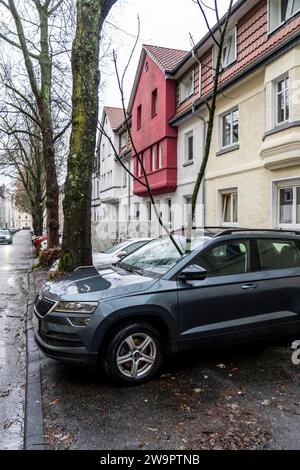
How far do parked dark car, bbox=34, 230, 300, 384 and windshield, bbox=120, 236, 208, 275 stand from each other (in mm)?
23

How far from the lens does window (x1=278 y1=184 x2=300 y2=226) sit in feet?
34.1

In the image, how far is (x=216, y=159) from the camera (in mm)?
14297

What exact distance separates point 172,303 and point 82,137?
597 cm

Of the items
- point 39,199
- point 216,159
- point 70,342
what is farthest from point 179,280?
point 39,199

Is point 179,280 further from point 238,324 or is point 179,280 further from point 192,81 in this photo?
point 192,81

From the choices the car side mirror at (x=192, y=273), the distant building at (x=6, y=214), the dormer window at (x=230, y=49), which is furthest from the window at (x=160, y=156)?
the distant building at (x=6, y=214)

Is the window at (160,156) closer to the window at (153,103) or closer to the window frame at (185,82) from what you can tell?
the window at (153,103)

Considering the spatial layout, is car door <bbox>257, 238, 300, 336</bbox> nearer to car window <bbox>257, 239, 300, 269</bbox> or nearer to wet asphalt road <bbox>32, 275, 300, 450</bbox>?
car window <bbox>257, 239, 300, 269</bbox>

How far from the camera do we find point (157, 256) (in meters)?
5.14

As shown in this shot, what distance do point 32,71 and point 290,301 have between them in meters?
14.5

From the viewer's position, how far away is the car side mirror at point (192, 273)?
4270 millimetres

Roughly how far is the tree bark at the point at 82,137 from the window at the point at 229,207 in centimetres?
609

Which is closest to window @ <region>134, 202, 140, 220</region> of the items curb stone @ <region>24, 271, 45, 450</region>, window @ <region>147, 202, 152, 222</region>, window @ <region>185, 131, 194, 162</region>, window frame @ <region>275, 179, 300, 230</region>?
window @ <region>147, 202, 152, 222</region>

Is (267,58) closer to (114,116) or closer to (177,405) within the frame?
(177,405)
